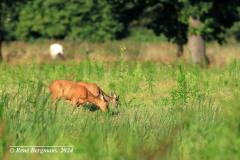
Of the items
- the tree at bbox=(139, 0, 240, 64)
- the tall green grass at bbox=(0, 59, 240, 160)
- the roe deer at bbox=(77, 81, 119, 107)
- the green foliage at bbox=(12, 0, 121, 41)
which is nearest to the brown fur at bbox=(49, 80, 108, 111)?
the roe deer at bbox=(77, 81, 119, 107)

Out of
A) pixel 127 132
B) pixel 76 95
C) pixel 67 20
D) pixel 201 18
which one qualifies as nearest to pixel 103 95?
pixel 76 95

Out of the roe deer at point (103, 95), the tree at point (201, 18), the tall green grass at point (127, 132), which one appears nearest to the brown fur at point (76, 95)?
the roe deer at point (103, 95)

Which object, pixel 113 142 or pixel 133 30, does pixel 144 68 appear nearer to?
pixel 113 142

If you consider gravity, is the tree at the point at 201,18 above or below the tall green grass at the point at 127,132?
above

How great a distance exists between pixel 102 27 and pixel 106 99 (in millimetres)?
51030

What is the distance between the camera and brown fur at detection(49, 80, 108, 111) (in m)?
11.8

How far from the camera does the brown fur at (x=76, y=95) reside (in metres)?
11.8

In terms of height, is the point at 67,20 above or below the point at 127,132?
above

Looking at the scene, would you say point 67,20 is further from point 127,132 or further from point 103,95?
point 127,132

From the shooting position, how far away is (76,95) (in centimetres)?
1202

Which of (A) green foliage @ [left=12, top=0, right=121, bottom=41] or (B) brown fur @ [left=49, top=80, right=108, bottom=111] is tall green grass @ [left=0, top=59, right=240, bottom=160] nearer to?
(B) brown fur @ [left=49, top=80, right=108, bottom=111]

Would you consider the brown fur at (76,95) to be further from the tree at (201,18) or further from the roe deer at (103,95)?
the tree at (201,18)

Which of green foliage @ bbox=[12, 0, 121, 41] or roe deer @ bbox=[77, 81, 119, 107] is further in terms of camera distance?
green foliage @ bbox=[12, 0, 121, 41]

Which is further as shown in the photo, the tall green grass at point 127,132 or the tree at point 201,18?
the tree at point 201,18
